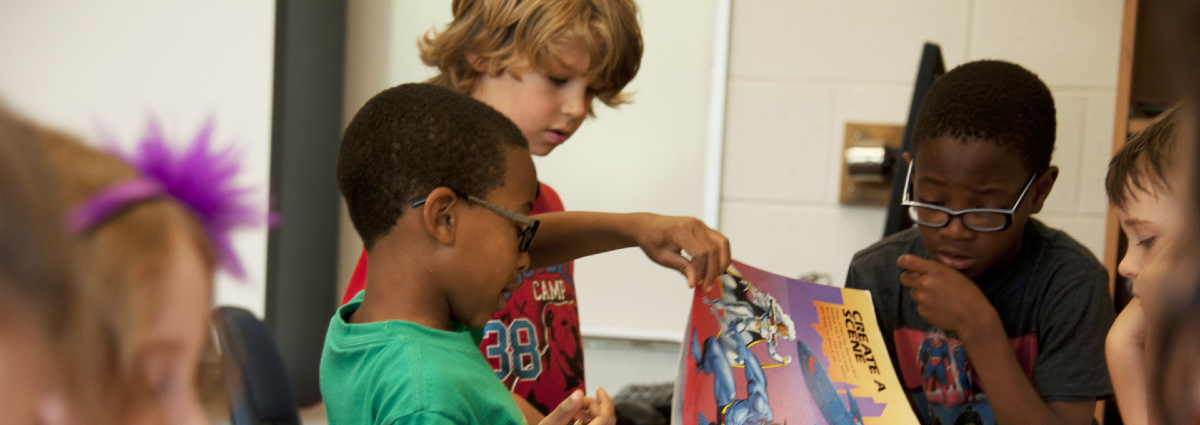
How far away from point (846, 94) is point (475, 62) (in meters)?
0.94

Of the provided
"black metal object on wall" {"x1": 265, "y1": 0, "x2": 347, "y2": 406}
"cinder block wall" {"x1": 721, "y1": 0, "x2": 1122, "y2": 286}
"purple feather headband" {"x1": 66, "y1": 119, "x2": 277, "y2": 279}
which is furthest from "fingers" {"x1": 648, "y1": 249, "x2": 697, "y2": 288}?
"black metal object on wall" {"x1": 265, "y1": 0, "x2": 347, "y2": 406}

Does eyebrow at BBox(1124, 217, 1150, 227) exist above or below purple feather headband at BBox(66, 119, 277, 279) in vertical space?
below

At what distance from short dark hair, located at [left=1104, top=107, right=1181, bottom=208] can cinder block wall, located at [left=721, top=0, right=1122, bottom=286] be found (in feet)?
3.34

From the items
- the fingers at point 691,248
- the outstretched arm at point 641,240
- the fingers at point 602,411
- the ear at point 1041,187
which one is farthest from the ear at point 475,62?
the ear at point 1041,187

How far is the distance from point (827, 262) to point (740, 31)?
0.54 m

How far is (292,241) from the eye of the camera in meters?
1.74

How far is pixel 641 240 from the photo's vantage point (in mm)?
795

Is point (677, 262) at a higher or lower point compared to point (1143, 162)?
lower

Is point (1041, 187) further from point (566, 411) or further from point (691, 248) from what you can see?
point (566, 411)

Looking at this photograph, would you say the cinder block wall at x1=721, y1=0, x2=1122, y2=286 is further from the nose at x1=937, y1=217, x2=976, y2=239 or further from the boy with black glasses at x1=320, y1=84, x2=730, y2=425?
the boy with black glasses at x1=320, y1=84, x2=730, y2=425

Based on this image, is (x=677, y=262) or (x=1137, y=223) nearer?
(x=1137, y=223)

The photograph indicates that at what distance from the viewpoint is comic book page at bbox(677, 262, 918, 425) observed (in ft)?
2.22

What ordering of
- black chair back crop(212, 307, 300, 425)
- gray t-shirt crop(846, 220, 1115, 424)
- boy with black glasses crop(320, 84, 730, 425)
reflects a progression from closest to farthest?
boy with black glasses crop(320, 84, 730, 425) < black chair back crop(212, 307, 300, 425) < gray t-shirt crop(846, 220, 1115, 424)

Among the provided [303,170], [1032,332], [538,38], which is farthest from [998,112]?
[303,170]
